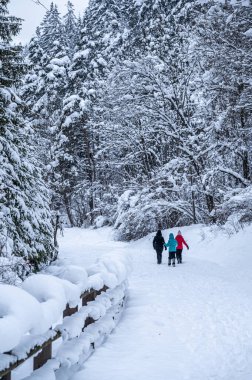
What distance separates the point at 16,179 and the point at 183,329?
7355mm

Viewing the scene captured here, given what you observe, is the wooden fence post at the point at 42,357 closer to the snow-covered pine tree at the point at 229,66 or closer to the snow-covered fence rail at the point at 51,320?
the snow-covered fence rail at the point at 51,320

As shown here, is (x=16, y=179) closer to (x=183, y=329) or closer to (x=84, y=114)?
(x=183, y=329)

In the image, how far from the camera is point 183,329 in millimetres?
7109

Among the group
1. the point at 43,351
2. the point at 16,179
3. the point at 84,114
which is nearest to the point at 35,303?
the point at 43,351

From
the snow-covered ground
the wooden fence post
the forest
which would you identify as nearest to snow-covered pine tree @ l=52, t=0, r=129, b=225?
the forest

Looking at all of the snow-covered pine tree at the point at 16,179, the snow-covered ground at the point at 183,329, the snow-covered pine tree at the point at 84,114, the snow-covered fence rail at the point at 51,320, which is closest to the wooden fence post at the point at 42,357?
the snow-covered fence rail at the point at 51,320

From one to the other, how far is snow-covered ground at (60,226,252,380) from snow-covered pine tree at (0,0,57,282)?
9.97ft

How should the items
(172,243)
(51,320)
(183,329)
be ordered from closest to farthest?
(51,320), (183,329), (172,243)

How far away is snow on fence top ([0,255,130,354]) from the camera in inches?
111

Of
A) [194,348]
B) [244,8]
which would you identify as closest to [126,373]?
[194,348]

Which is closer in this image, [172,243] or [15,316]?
[15,316]

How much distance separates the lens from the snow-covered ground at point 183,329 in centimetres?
512

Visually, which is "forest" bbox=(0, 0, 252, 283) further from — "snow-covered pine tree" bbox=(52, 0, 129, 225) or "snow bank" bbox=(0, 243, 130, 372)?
"snow bank" bbox=(0, 243, 130, 372)

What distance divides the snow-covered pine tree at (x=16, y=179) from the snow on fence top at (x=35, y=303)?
19.7 ft
